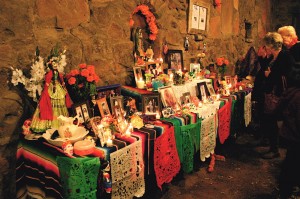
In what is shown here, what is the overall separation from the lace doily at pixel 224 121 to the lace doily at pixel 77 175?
2185 millimetres

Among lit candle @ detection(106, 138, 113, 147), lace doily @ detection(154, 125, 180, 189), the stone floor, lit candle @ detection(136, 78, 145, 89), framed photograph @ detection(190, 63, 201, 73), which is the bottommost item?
the stone floor

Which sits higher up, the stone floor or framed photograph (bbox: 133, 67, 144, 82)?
framed photograph (bbox: 133, 67, 144, 82)

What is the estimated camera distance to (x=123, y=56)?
3062mm

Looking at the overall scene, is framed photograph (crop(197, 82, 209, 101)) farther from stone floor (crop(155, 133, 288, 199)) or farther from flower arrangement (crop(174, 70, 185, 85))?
stone floor (crop(155, 133, 288, 199))

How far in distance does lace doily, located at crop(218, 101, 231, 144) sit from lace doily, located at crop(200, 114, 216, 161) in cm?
22

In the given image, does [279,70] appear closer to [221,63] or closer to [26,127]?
[221,63]

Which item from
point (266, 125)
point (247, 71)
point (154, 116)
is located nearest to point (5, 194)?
point (154, 116)

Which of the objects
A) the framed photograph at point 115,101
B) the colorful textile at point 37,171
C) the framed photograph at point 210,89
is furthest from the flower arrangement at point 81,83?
the framed photograph at point 210,89

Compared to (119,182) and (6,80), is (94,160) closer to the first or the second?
(119,182)

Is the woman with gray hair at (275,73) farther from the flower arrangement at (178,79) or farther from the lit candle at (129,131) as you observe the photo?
the lit candle at (129,131)

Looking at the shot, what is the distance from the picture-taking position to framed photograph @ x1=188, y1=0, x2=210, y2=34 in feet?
13.6

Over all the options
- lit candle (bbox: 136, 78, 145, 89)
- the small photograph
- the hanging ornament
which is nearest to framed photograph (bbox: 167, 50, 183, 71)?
the hanging ornament

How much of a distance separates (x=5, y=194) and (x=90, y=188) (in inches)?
36.5

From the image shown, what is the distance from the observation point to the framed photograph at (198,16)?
13.6 feet
